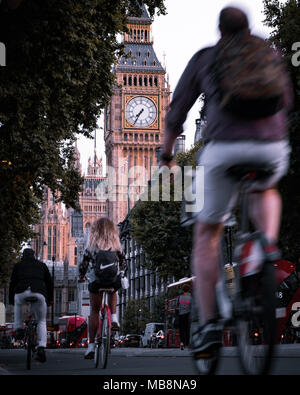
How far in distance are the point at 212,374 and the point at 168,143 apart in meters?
1.25

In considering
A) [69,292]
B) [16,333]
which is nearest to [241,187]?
[16,333]

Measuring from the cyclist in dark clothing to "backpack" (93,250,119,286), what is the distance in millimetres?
2006

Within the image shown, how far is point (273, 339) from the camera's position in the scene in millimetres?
3486

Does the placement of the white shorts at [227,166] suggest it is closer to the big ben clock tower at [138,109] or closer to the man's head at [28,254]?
the man's head at [28,254]

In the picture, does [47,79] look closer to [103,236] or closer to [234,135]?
[103,236]

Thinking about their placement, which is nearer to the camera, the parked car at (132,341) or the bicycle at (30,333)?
the bicycle at (30,333)

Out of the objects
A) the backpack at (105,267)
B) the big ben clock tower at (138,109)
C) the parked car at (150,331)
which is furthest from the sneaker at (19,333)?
the big ben clock tower at (138,109)

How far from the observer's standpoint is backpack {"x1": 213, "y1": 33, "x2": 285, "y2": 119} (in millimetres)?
3758

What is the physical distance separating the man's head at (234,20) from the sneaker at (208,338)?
1497mm

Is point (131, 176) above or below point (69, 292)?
above

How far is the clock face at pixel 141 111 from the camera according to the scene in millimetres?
130337

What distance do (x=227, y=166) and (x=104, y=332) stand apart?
17.0 ft
